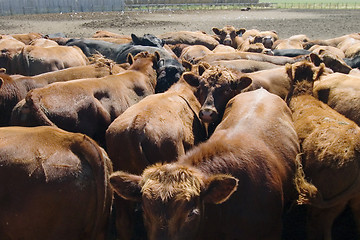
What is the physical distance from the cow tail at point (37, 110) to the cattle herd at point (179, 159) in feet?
0.07

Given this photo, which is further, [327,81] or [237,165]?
[327,81]

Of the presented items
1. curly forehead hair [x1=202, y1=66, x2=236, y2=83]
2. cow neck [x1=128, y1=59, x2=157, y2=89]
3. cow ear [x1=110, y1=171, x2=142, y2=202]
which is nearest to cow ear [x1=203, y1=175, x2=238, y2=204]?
cow ear [x1=110, y1=171, x2=142, y2=202]

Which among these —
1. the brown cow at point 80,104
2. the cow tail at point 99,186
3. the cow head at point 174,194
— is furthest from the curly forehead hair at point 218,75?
the cow head at point 174,194

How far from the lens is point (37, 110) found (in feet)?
16.0

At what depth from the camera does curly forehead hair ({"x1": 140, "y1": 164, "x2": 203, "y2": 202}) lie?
2.95m

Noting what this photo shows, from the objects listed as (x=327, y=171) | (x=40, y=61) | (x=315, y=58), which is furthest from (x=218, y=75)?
(x=40, y=61)

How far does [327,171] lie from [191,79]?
272 cm

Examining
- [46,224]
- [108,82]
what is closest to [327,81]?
[108,82]

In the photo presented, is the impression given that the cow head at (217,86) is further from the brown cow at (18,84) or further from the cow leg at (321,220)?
the brown cow at (18,84)

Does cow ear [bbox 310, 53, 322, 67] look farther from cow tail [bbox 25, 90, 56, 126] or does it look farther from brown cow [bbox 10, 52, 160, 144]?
cow tail [bbox 25, 90, 56, 126]

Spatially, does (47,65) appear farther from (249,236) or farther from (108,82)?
(249,236)

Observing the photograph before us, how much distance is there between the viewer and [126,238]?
4.61 meters

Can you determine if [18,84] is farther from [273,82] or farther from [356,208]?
[356,208]

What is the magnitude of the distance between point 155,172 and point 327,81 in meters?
4.49
